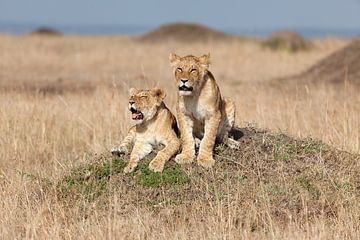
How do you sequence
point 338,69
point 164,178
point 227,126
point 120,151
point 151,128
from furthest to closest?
1. point 338,69
2. point 227,126
3. point 120,151
4. point 151,128
5. point 164,178

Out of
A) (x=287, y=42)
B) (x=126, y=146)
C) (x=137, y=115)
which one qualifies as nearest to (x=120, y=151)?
(x=126, y=146)

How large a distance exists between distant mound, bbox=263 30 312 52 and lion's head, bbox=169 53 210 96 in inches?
996

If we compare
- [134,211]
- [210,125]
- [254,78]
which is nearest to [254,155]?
[210,125]

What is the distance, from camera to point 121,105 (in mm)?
13789

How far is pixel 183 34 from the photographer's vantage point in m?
45.8

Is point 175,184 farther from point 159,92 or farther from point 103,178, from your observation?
point 159,92

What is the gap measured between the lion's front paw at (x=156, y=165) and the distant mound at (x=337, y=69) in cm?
1175

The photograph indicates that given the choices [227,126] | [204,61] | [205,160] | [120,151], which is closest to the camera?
[204,61]

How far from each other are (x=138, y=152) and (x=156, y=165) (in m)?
0.35

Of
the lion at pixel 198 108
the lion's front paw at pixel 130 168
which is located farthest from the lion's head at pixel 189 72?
the lion's front paw at pixel 130 168

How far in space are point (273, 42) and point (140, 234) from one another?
29.1 meters

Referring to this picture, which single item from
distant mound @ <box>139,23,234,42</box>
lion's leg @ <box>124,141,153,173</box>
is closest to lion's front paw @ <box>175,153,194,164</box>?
lion's leg @ <box>124,141,153,173</box>

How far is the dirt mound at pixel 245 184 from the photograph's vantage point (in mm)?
8078

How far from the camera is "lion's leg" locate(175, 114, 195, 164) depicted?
857 centimetres
